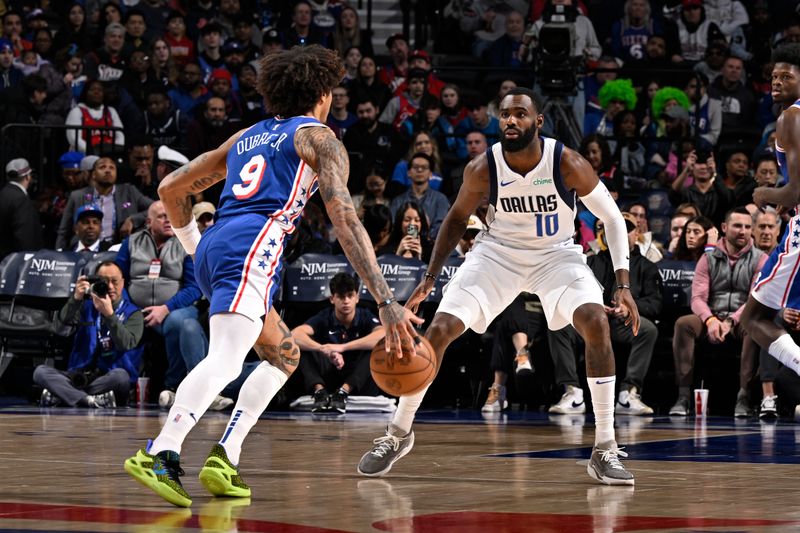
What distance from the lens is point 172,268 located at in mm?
12438

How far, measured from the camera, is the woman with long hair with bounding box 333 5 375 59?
56.4 feet

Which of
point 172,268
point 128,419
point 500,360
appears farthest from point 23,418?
point 500,360

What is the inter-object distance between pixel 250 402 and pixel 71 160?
9.89 meters

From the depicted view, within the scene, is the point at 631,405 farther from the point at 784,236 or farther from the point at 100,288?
the point at 100,288

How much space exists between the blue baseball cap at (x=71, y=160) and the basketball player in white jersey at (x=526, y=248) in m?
8.74

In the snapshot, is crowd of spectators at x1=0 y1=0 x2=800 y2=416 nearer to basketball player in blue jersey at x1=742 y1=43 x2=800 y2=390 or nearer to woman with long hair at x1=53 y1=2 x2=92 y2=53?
woman with long hair at x1=53 y1=2 x2=92 y2=53

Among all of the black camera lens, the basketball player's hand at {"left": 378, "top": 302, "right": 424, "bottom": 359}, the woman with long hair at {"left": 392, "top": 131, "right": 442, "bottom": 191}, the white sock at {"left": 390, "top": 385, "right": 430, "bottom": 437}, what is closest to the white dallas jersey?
the white sock at {"left": 390, "top": 385, "right": 430, "bottom": 437}

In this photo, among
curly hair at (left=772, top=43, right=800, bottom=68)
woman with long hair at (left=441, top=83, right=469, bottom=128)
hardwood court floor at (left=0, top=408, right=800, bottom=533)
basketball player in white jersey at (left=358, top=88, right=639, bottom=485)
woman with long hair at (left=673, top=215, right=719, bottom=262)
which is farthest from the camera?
woman with long hair at (left=441, top=83, right=469, bottom=128)

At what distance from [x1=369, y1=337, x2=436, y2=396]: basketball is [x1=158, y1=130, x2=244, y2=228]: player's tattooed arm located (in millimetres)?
1068

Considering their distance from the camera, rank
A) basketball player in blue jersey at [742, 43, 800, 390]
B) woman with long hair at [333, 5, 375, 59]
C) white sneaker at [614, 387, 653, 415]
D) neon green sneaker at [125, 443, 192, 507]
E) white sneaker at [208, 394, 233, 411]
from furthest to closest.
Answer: woman with long hair at [333, 5, 375, 59] < white sneaker at [208, 394, 233, 411] < white sneaker at [614, 387, 653, 415] < basketball player in blue jersey at [742, 43, 800, 390] < neon green sneaker at [125, 443, 192, 507]

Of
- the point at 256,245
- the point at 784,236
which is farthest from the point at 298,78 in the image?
the point at 784,236

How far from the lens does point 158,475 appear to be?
194 inches

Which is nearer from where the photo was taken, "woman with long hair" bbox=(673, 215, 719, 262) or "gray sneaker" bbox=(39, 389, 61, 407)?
"gray sneaker" bbox=(39, 389, 61, 407)

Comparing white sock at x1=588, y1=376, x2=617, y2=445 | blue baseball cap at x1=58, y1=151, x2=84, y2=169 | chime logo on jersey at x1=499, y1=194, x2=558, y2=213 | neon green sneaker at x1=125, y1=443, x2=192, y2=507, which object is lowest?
white sock at x1=588, y1=376, x2=617, y2=445
